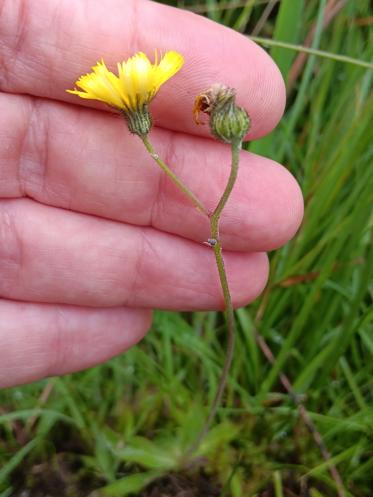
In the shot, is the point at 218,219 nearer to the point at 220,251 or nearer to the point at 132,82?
the point at 220,251

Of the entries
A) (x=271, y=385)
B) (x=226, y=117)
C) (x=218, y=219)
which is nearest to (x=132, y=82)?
(x=226, y=117)

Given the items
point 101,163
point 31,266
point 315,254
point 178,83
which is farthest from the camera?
point 315,254

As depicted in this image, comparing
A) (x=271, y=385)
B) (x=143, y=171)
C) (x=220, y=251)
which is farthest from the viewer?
(x=271, y=385)

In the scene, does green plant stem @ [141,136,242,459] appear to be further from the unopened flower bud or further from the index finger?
the index finger

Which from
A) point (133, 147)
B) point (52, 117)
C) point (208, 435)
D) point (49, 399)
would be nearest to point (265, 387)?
point (208, 435)

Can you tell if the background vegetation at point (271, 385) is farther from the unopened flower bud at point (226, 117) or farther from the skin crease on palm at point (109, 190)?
the unopened flower bud at point (226, 117)

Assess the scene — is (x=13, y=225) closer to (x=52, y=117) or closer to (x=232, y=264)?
(x=52, y=117)
